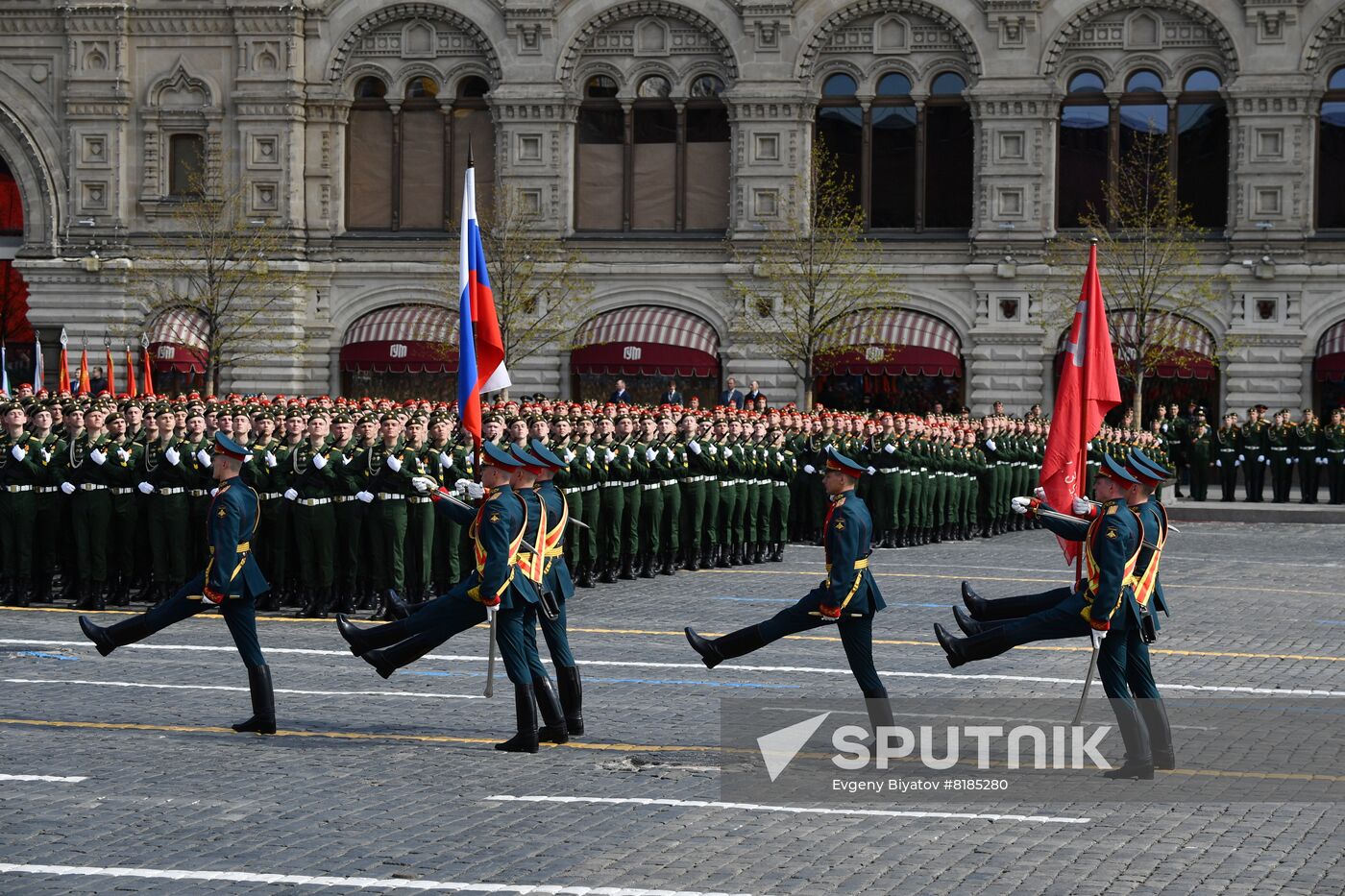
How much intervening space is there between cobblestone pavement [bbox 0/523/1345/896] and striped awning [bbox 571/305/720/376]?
26.2 meters

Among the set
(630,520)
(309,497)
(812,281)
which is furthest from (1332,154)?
(309,497)

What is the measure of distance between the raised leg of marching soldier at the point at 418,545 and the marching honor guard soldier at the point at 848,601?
732cm

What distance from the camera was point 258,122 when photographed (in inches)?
1772

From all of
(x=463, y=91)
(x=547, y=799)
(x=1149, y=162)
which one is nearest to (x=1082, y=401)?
(x=547, y=799)

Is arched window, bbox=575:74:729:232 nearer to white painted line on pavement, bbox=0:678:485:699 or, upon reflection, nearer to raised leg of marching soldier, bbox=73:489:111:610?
raised leg of marching soldier, bbox=73:489:111:610

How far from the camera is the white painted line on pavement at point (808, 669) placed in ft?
47.0

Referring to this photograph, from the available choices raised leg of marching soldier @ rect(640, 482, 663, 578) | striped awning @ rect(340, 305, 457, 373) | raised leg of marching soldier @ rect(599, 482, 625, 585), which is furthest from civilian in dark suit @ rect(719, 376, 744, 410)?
raised leg of marching soldier @ rect(599, 482, 625, 585)

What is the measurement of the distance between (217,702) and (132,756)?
6.26ft

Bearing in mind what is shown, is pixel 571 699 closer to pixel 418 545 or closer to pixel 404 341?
pixel 418 545

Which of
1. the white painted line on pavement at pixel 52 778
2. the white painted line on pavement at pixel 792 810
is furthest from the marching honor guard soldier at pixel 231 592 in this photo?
the white painted line on pavement at pixel 792 810

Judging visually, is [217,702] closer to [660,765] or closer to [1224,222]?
[660,765]

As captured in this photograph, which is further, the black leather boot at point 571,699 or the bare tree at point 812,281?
the bare tree at point 812,281

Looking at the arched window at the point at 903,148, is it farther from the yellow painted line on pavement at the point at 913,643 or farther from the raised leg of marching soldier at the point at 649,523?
the yellow painted line on pavement at the point at 913,643

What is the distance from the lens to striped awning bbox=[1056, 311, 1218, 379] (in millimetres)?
41969
